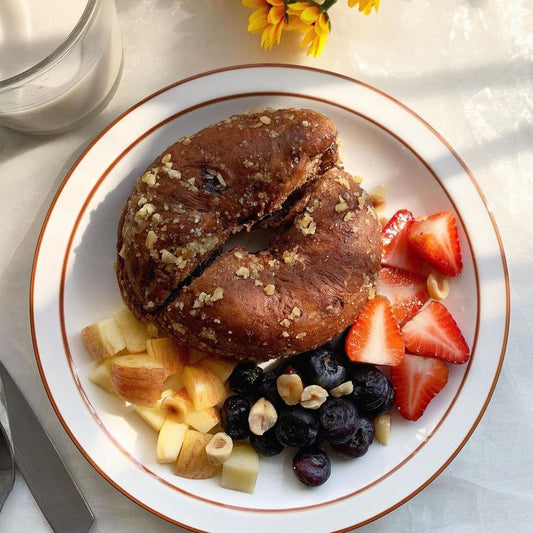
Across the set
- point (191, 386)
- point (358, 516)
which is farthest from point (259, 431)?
point (358, 516)

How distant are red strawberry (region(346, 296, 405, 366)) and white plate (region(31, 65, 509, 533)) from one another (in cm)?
21

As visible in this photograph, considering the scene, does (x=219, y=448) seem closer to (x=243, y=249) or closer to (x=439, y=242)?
(x=243, y=249)

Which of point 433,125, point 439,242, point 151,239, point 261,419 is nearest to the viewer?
point 151,239

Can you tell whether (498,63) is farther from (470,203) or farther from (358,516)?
(358,516)

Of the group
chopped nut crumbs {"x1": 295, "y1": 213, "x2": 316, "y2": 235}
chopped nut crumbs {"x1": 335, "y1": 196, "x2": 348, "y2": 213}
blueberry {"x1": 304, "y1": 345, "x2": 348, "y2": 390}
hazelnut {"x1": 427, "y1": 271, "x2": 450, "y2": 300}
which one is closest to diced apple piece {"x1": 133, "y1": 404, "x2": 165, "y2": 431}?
blueberry {"x1": 304, "y1": 345, "x2": 348, "y2": 390}

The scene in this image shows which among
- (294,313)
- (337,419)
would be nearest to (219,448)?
(337,419)

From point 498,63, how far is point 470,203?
538 millimetres

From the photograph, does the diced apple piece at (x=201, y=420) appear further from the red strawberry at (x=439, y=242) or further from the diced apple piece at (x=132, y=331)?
the red strawberry at (x=439, y=242)

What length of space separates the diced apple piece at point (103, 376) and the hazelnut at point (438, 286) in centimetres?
98

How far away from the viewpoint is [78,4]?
6.19ft

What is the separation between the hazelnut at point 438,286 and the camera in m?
2.06

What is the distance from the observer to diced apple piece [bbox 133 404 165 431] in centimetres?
198

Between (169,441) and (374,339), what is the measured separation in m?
0.66

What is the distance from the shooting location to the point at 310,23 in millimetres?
1988
